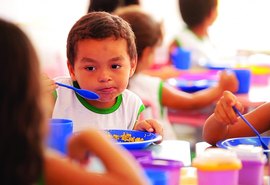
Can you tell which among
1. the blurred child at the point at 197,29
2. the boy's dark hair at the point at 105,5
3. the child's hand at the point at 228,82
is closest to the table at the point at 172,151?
the child's hand at the point at 228,82

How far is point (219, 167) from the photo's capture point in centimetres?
128

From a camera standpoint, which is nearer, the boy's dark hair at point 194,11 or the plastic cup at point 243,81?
the plastic cup at point 243,81

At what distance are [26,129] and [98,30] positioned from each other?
0.96 meters

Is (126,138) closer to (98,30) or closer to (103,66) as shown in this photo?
(103,66)

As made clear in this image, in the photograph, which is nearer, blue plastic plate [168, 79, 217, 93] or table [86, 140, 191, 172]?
table [86, 140, 191, 172]

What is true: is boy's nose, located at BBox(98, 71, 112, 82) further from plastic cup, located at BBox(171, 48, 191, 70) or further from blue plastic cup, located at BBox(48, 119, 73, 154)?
plastic cup, located at BBox(171, 48, 191, 70)

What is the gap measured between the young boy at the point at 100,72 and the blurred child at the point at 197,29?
2607 mm

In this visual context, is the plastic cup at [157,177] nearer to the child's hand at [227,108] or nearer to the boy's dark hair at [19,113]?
the boy's dark hair at [19,113]

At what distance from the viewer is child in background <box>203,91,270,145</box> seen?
1.79 m

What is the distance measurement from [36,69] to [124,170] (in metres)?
0.24

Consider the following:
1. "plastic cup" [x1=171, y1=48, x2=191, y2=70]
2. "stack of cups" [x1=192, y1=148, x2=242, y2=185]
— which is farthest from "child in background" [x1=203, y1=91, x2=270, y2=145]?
"plastic cup" [x1=171, y1=48, x2=191, y2=70]

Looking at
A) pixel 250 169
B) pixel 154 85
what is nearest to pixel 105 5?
pixel 154 85

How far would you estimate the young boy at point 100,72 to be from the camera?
193 centimetres

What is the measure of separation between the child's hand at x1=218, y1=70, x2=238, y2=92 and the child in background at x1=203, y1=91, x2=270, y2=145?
984 mm
